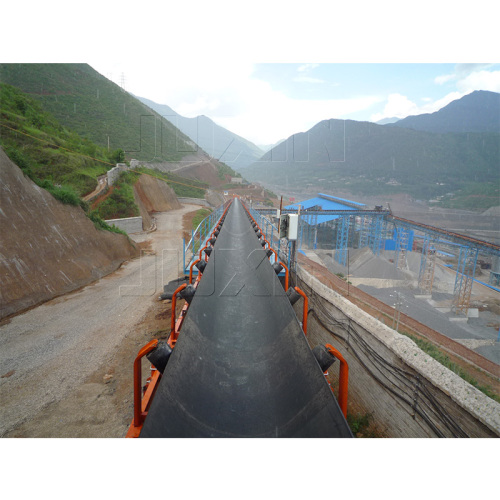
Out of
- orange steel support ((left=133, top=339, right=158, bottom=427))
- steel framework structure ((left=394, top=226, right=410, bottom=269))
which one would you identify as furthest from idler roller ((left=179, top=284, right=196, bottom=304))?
steel framework structure ((left=394, top=226, right=410, bottom=269))

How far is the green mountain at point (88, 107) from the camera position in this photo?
101 feet

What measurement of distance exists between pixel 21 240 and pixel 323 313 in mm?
7071

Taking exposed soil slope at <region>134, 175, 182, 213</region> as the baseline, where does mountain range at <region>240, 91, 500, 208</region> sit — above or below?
above

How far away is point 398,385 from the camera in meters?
2.71

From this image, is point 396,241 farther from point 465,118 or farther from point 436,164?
point 465,118

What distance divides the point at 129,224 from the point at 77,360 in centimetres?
1165

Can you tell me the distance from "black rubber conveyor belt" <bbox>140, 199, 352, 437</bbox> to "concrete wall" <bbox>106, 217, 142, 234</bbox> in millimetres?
12012

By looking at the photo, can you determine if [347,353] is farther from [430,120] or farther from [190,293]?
[430,120]

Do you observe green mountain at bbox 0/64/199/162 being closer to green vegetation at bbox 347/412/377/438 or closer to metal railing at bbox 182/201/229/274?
metal railing at bbox 182/201/229/274

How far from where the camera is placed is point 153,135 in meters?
40.1

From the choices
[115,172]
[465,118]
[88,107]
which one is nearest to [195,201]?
[115,172]

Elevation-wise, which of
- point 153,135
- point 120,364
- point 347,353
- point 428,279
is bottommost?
point 428,279

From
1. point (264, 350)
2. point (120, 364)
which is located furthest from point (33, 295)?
point (264, 350)

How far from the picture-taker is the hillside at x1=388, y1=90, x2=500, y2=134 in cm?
7146
